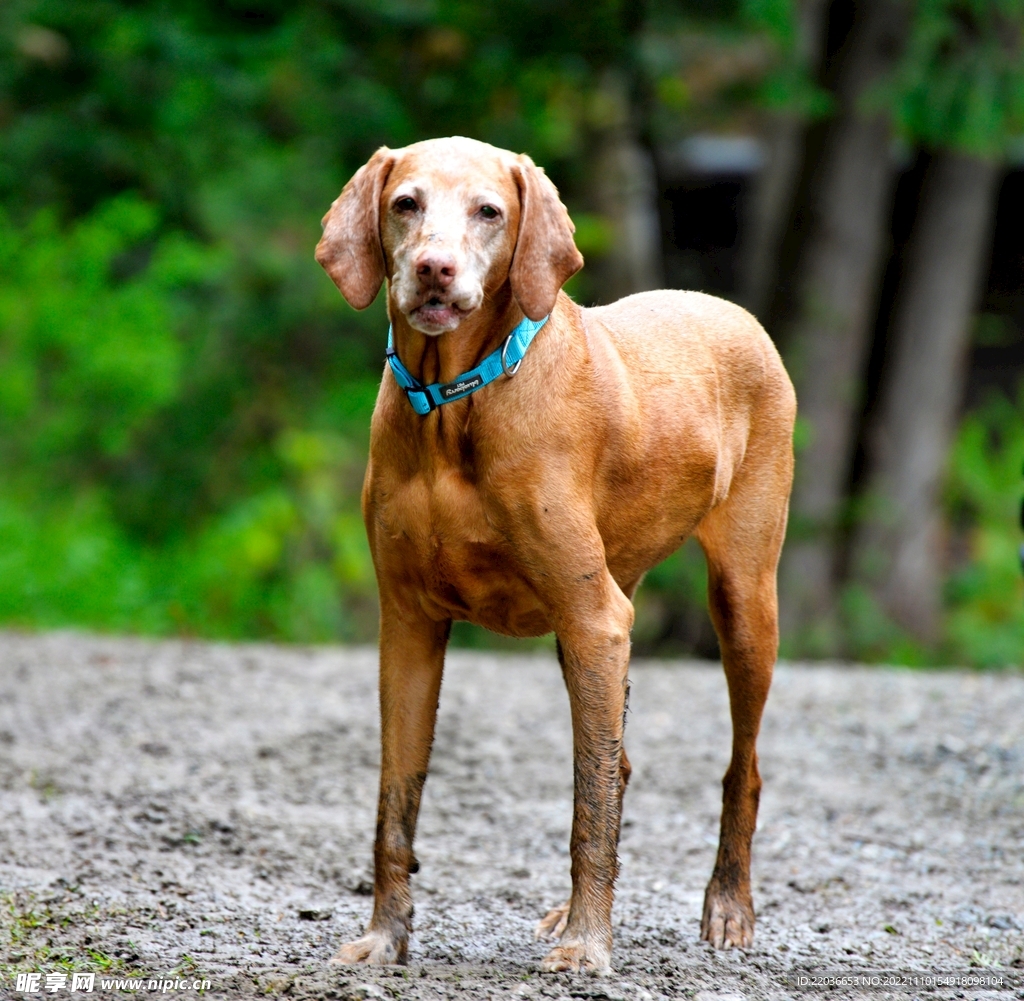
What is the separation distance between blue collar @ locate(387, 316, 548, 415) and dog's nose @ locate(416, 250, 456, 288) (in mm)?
352

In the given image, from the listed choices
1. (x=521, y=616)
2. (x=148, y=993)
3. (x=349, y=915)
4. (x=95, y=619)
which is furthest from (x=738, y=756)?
(x=95, y=619)

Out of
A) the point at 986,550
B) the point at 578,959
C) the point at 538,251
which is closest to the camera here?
the point at 538,251

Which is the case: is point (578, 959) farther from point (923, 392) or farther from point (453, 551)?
point (923, 392)

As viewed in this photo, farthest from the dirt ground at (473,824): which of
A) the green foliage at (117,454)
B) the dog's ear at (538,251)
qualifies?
the green foliage at (117,454)

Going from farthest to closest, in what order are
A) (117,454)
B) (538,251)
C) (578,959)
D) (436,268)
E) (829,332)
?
(117,454) → (829,332) → (578,959) → (538,251) → (436,268)

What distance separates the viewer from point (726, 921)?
14.2 feet

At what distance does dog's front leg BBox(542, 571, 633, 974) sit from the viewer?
3.74 meters

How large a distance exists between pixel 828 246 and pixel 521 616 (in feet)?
25.8

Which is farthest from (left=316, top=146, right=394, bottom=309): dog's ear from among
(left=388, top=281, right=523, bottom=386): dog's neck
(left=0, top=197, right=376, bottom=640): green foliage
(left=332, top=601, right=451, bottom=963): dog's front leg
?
(left=0, top=197, right=376, bottom=640): green foliage

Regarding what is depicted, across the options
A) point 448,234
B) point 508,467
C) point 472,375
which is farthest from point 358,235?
point 508,467

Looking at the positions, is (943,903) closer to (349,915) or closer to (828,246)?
(349,915)

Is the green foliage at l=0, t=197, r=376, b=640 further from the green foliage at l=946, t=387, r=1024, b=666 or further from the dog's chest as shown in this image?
the dog's chest

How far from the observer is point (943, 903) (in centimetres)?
488

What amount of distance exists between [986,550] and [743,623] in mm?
8639
